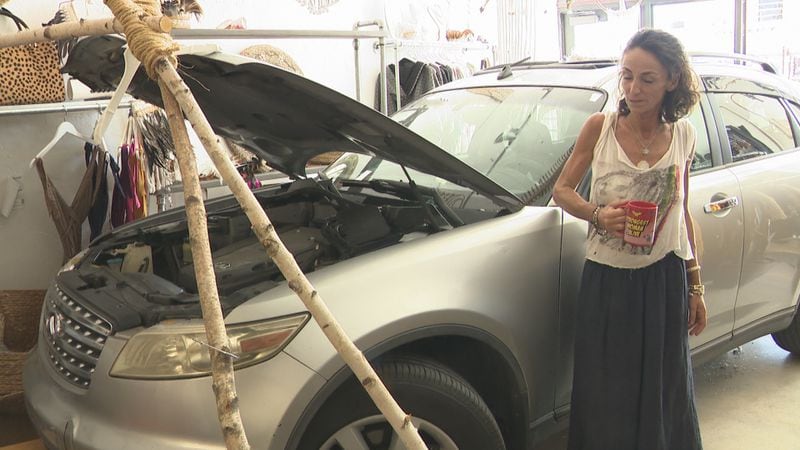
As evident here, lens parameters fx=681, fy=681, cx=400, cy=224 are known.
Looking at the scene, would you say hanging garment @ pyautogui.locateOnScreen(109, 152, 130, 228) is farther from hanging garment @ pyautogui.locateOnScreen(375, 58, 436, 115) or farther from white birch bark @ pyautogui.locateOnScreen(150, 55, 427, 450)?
white birch bark @ pyautogui.locateOnScreen(150, 55, 427, 450)

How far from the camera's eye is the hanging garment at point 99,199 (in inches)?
135

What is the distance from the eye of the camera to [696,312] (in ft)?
7.16

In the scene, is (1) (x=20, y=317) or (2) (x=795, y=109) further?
(1) (x=20, y=317)

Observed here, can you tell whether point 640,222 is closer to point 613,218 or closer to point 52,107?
point 613,218

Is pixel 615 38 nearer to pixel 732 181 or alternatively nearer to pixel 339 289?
pixel 732 181

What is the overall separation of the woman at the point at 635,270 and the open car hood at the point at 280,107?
30 centimetres

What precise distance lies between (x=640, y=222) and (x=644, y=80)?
0.42 m

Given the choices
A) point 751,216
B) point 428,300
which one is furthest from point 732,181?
point 428,300

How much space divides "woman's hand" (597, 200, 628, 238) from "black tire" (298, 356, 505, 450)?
62 centimetres

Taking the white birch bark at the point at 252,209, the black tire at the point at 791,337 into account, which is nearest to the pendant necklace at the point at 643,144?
the white birch bark at the point at 252,209

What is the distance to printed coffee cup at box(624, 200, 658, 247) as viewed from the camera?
1943 millimetres

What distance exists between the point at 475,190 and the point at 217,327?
3.94ft

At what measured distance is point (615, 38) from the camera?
26.5 feet

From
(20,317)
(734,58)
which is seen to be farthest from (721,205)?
(20,317)
